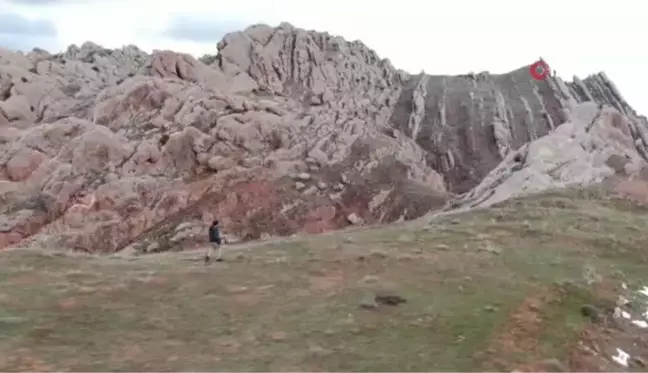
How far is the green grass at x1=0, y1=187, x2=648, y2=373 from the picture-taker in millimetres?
17422

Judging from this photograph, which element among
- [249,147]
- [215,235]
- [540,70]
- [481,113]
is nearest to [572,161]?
[215,235]

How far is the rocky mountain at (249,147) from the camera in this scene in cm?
6097

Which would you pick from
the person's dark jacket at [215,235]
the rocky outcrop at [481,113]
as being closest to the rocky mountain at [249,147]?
the rocky outcrop at [481,113]

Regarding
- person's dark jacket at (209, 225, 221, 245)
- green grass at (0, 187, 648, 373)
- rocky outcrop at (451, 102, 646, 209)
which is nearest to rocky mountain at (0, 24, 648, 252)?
rocky outcrop at (451, 102, 646, 209)

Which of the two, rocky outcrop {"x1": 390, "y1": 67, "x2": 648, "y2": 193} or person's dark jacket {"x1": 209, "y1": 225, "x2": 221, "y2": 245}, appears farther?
rocky outcrop {"x1": 390, "y1": 67, "x2": 648, "y2": 193}

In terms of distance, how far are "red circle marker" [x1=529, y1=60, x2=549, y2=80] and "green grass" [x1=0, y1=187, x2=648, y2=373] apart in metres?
93.1

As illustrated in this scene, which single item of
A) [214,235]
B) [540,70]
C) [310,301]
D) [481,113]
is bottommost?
[310,301]

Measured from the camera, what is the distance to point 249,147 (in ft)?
242

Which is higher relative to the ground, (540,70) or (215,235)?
(540,70)

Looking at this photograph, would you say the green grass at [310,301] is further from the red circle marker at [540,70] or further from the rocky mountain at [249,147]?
the red circle marker at [540,70]

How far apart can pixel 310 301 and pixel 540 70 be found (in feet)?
356

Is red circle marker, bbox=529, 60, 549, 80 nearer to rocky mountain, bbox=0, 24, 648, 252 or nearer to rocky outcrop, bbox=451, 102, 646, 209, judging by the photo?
rocky mountain, bbox=0, 24, 648, 252

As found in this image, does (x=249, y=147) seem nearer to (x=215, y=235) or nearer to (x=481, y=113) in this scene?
(x=215, y=235)

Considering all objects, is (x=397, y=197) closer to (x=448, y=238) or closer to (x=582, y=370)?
(x=448, y=238)
